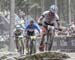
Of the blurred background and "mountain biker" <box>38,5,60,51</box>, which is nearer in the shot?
"mountain biker" <box>38,5,60,51</box>

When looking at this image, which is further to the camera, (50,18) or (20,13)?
(20,13)

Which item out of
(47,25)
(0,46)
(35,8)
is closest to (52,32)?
(47,25)

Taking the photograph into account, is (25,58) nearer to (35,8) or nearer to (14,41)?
(14,41)

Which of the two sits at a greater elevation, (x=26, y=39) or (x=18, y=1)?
(x=18, y=1)

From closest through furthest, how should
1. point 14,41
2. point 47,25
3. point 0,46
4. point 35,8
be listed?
1. point 47,25
2. point 14,41
3. point 0,46
4. point 35,8

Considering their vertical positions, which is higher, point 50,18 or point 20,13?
point 20,13

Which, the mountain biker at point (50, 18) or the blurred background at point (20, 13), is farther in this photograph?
the blurred background at point (20, 13)

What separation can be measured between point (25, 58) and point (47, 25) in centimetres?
399

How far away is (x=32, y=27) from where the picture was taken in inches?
523

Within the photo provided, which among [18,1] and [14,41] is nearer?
[14,41]

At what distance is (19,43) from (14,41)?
2.70 ft

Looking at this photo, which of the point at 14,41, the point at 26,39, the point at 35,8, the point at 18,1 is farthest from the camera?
the point at 35,8

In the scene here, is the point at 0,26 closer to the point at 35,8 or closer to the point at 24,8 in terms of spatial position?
the point at 24,8

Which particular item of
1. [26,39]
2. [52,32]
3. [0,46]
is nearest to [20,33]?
[26,39]
